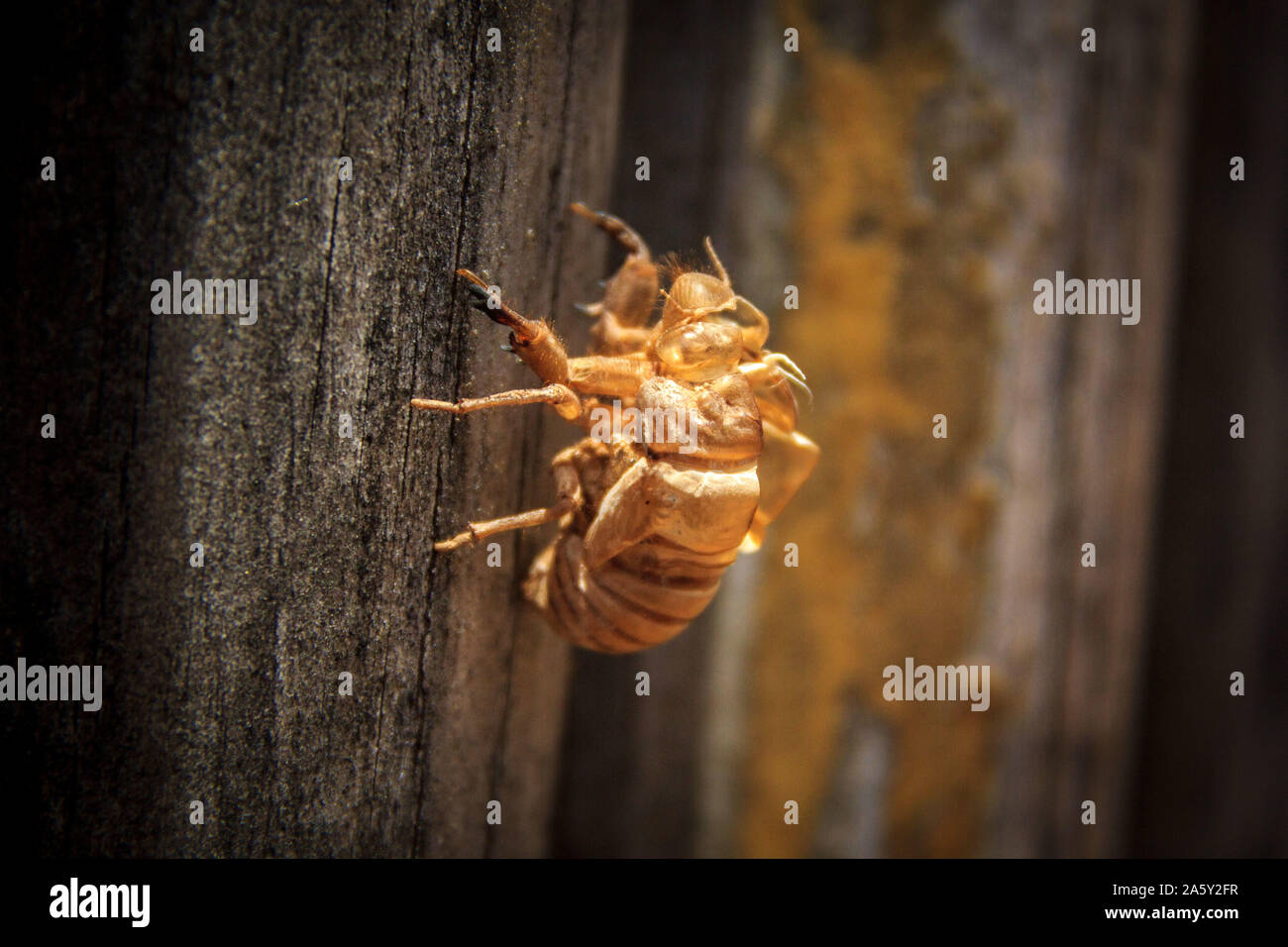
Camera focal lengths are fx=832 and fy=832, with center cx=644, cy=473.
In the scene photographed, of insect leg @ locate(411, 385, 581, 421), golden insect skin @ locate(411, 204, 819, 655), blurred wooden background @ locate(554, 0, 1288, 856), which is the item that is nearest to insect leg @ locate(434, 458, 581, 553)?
golden insect skin @ locate(411, 204, 819, 655)

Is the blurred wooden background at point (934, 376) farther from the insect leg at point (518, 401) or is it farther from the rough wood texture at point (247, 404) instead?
the rough wood texture at point (247, 404)

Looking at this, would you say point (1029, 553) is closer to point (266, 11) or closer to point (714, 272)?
point (714, 272)

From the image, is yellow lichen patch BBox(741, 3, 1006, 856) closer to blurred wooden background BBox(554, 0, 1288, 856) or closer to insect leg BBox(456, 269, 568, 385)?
blurred wooden background BBox(554, 0, 1288, 856)

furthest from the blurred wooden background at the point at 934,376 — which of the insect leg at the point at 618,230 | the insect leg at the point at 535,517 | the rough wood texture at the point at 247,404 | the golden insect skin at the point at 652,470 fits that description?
the rough wood texture at the point at 247,404

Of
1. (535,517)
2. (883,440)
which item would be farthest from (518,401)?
(883,440)

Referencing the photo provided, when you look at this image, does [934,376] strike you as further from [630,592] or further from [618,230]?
Result: [630,592]

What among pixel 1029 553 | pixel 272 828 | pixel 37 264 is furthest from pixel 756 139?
pixel 272 828
